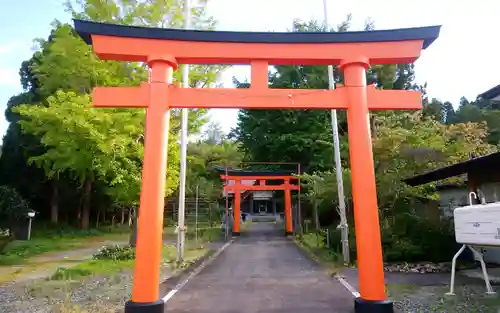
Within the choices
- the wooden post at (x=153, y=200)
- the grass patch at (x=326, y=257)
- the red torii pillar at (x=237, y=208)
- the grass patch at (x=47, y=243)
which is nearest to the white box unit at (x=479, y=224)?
the grass patch at (x=326, y=257)

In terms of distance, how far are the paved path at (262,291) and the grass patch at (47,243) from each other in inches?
314

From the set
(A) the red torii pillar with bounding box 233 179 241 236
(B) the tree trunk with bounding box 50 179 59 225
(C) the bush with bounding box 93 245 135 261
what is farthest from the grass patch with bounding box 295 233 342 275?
(B) the tree trunk with bounding box 50 179 59 225

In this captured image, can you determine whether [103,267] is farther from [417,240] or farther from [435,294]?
[417,240]

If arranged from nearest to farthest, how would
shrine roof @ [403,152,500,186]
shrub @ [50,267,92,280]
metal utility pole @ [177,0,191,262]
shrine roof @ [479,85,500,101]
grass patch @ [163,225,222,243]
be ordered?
shrine roof @ [479,85,500,101] < shrine roof @ [403,152,500,186] < shrub @ [50,267,92,280] < metal utility pole @ [177,0,191,262] < grass patch @ [163,225,222,243]

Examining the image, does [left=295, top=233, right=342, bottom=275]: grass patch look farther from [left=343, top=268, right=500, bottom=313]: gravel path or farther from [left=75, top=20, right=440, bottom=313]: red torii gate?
[left=75, top=20, right=440, bottom=313]: red torii gate

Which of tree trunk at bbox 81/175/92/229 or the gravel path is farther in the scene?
tree trunk at bbox 81/175/92/229

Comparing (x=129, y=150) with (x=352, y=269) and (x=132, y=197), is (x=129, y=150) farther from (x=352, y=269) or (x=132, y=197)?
(x=352, y=269)

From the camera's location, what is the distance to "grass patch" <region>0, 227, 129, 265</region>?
1365cm

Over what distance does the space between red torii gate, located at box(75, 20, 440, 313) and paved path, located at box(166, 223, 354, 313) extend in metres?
0.98

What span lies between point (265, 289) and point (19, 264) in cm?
933

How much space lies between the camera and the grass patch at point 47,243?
13.6 m

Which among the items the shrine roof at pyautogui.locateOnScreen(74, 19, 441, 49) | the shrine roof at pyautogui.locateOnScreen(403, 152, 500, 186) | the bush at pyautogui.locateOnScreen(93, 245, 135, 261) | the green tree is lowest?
the bush at pyautogui.locateOnScreen(93, 245, 135, 261)

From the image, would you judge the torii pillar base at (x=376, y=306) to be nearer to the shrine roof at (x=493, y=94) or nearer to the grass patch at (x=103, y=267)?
the shrine roof at (x=493, y=94)

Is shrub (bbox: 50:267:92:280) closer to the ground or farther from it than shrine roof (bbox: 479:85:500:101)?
closer to the ground
